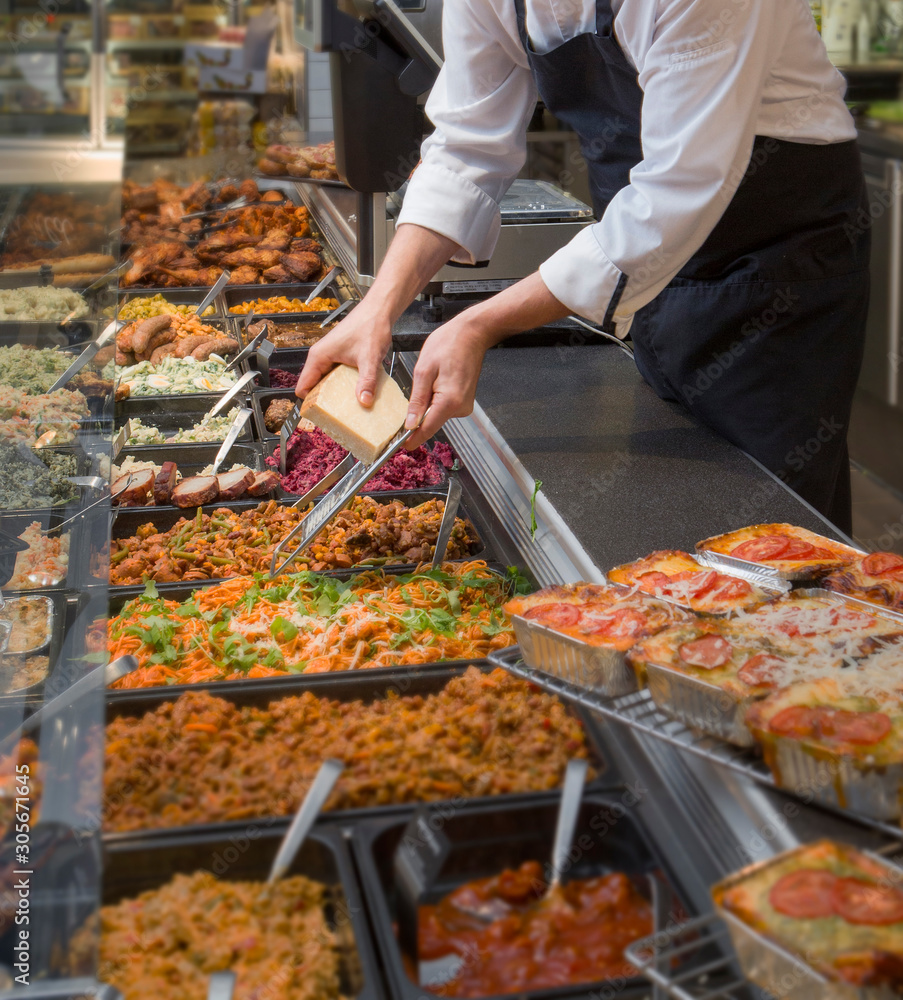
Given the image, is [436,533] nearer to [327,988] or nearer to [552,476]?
[552,476]

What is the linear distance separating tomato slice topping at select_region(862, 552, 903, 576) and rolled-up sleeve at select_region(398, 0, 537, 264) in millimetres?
1346

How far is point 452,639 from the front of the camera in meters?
1.77

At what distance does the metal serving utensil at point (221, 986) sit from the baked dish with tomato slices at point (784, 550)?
38.6 inches

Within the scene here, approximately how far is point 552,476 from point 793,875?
1140 mm

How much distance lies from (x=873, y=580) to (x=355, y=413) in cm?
99

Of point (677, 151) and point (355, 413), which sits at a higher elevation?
point (677, 151)

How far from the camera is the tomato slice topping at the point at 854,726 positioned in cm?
109

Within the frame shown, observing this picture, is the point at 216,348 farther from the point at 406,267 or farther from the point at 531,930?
the point at 531,930

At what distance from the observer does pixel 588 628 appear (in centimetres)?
138

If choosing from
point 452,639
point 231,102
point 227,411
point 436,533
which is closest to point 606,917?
point 452,639

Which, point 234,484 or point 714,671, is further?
point 234,484

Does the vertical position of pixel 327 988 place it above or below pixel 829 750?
below

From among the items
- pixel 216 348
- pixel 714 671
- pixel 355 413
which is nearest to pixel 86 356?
pixel 216 348

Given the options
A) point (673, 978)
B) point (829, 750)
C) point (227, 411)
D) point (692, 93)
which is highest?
point (692, 93)
